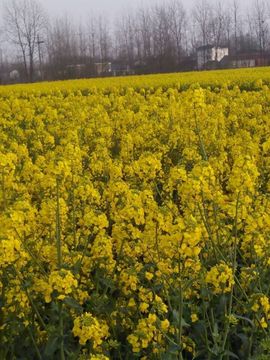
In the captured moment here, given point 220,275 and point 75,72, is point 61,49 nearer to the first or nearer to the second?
point 75,72

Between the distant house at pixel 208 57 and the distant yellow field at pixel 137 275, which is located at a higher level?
the distant house at pixel 208 57

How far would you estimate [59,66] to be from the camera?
54.2m

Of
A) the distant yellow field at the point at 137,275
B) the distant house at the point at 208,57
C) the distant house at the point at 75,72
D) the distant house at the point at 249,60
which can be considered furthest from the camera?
the distant house at the point at 249,60

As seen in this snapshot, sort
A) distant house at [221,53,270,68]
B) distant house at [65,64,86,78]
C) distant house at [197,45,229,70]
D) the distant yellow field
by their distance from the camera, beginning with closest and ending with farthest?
the distant yellow field < distant house at [65,64,86,78] < distant house at [197,45,229,70] < distant house at [221,53,270,68]

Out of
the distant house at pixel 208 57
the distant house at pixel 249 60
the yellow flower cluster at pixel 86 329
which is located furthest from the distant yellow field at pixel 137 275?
the distant house at pixel 249 60

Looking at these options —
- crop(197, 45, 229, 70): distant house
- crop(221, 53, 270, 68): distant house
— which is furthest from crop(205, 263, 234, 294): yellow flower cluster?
crop(221, 53, 270, 68): distant house

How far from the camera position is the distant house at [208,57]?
48.5 metres

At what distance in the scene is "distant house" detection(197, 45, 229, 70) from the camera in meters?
48.5

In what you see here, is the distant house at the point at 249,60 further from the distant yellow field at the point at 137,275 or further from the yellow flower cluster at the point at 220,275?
the yellow flower cluster at the point at 220,275

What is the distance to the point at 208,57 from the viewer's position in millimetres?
59750

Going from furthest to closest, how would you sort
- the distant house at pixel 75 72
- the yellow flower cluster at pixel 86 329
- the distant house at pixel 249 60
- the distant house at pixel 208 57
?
the distant house at pixel 249 60 → the distant house at pixel 208 57 → the distant house at pixel 75 72 → the yellow flower cluster at pixel 86 329

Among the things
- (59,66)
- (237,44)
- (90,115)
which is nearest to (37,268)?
(90,115)

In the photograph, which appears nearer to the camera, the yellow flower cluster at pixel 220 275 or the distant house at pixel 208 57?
the yellow flower cluster at pixel 220 275

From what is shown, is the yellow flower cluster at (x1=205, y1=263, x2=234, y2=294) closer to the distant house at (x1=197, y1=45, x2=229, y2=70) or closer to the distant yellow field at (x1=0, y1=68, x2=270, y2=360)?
the distant yellow field at (x1=0, y1=68, x2=270, y2=360)
